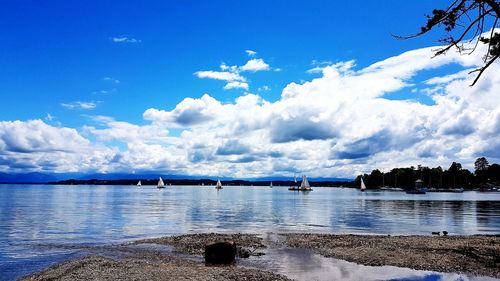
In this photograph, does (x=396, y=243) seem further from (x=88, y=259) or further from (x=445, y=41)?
(x=88, y=259)

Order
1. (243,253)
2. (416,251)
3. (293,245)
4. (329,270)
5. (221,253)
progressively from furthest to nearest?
(293,245) → (416,251) → (243,253) → (221,253) → (329,270)

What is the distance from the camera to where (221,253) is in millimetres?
32219

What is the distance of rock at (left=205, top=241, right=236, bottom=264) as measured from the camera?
32.2m

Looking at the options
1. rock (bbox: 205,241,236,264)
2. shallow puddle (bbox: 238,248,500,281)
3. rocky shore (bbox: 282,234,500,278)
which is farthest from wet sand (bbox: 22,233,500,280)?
shallow puddle (bbox: 238,248,500,281)

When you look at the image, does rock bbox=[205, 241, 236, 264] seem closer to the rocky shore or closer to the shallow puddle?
the shallow puddle

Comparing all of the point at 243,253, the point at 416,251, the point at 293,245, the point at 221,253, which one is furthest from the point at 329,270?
the point at 293,245

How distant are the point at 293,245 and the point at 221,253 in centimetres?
1214

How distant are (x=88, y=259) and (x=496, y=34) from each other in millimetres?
31410

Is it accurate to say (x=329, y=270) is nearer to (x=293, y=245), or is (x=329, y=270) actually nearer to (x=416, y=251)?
(x=416, y=251)

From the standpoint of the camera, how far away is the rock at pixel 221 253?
32219 millimetres

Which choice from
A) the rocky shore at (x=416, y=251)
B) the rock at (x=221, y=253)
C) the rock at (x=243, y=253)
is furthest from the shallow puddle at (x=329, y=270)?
the rocky shore at (x=416, y=251)

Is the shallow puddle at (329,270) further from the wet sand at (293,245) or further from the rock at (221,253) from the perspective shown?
the wet sand at (293,245)

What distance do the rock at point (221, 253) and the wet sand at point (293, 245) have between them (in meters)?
1.25

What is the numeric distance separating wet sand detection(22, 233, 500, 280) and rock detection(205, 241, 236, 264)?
125 cm
